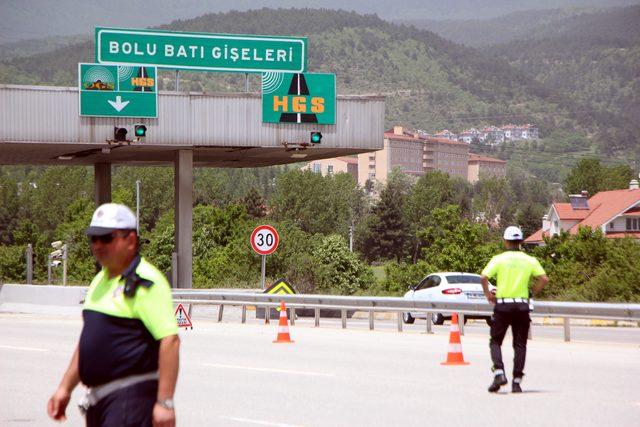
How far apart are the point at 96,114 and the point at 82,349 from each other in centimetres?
3116

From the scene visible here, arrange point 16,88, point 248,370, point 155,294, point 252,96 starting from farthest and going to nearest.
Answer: point 252,96, point 16,88, point 248,370, point 155,294

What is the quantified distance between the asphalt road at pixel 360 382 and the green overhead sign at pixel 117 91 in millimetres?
13639

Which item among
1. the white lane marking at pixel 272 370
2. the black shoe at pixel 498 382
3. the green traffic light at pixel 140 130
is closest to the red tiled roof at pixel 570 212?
the green traffic light at pixel 140 130

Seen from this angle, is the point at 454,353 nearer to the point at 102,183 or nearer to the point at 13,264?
the point at 102,183

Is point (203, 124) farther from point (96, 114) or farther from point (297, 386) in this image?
point (297, 386)

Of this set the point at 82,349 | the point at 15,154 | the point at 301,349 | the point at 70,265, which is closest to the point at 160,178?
the point at 70,265

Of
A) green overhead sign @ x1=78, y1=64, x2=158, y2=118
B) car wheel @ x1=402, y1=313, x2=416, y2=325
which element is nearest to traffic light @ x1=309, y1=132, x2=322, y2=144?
green overhead sign @ x1=78, y1=64, x2=158, y2=118

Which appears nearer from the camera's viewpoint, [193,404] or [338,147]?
[193,404]

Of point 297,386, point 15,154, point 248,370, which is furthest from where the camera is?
point 15,154

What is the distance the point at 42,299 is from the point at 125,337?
30826 millimetres

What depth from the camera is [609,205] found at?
136000 millimetres

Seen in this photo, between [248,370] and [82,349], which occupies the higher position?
[82,349]

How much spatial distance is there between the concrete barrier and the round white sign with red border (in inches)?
206

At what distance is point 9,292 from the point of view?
37.6 m
